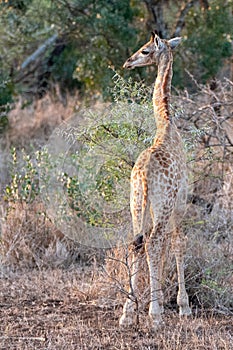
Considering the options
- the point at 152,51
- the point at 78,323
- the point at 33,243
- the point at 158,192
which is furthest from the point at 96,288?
the point at 152,51

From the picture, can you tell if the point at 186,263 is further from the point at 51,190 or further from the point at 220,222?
the point at 51,190

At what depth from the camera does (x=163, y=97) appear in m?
5.32

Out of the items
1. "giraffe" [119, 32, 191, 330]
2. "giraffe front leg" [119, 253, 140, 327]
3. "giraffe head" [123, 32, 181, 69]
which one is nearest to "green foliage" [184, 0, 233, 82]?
"giraffe head" [123, 32, 181, 69]

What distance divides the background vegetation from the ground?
0.6 inches

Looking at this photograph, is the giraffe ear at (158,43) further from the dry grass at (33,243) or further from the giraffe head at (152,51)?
the dry grass at (33,243)

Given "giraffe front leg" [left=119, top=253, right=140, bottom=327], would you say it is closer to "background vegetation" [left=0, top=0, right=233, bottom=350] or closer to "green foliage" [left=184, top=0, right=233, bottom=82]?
"background vegetation" [left=0, top=0, right=233, bottom=350]

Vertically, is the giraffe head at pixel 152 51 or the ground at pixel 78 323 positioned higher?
the giraffe head at pixel 152 51

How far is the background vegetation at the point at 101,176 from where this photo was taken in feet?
18.2

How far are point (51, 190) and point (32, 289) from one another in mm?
1805

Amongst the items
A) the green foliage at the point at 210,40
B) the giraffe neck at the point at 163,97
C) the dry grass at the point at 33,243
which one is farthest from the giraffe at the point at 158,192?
the green foliage at the point at 210,40

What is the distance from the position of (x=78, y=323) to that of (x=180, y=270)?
86 centimetres

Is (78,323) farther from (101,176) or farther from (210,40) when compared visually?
(210,40)

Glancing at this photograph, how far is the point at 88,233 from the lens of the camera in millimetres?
7199

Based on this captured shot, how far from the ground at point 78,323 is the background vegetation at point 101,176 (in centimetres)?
1
